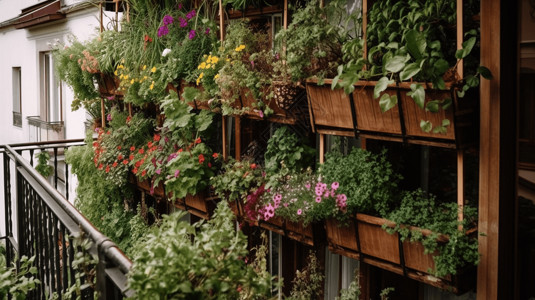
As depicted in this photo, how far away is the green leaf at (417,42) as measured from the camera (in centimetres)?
296

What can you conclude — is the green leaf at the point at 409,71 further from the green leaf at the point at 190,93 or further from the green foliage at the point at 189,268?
the green leaf at the point at 190,93

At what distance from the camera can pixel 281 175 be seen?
13.6ft

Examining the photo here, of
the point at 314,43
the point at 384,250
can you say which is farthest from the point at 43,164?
the point at 384,250

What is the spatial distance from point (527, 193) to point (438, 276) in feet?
2.18

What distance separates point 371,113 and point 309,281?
1.86 metres

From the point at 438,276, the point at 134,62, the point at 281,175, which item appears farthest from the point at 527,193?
the point at 134,62

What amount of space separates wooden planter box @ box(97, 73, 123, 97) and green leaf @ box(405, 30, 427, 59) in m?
4.04

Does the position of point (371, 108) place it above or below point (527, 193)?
above

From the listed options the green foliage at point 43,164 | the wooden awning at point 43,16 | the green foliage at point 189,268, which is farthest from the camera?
the wooden awning at point 43,16

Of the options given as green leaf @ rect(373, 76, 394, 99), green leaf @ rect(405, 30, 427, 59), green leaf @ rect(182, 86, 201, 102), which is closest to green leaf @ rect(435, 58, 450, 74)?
green leaf @ rect(405, 30, 427, 59)

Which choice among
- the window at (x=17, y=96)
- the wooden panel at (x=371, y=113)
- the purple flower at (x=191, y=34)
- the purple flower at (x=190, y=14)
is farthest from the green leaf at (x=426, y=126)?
the window at (x=17, y=96)

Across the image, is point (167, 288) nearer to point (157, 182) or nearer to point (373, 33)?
point (373, 33)

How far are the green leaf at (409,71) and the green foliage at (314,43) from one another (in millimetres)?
748

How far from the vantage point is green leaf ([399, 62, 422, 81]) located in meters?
2.94
